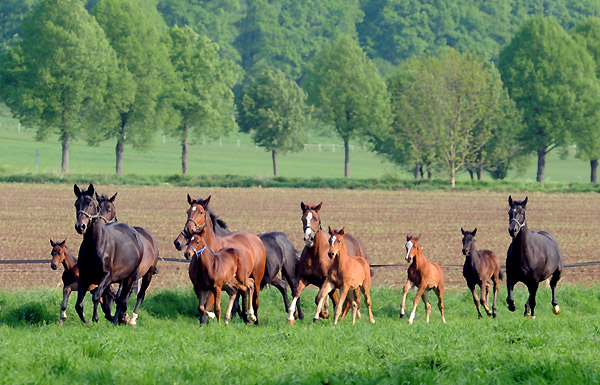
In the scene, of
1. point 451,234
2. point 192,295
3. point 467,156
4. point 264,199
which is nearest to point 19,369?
point 192,295

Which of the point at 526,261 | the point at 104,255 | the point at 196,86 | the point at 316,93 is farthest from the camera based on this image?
the point at 316,93

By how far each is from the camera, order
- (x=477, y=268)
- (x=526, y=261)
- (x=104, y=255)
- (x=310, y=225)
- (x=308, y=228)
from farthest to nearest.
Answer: (x=477, y=268)
(x=526, y=261)
(x=310, y=225)
(x=308, y=228)
(x=104, y=255)

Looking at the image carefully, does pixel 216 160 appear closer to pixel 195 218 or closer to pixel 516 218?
pixel 516 218

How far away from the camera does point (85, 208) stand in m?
14.1

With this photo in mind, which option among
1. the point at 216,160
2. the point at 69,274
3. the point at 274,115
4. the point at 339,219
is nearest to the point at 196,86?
the point at 274,115

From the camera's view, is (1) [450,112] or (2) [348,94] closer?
(1) [450,112]

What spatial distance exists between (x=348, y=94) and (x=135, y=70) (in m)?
22.4

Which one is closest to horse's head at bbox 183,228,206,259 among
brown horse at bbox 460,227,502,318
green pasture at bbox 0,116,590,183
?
brown horse at bbox 460,227,502,318

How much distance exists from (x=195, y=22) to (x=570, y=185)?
115027 millimetres

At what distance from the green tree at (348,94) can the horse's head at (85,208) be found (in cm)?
7090

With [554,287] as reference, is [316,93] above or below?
above

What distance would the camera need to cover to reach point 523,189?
6650 cm

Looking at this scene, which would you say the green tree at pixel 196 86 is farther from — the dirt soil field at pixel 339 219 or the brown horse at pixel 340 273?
the brown horse at pixel 340 273

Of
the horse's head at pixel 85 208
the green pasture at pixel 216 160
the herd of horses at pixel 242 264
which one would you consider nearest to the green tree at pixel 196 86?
the green pasture at pixel 216 160
